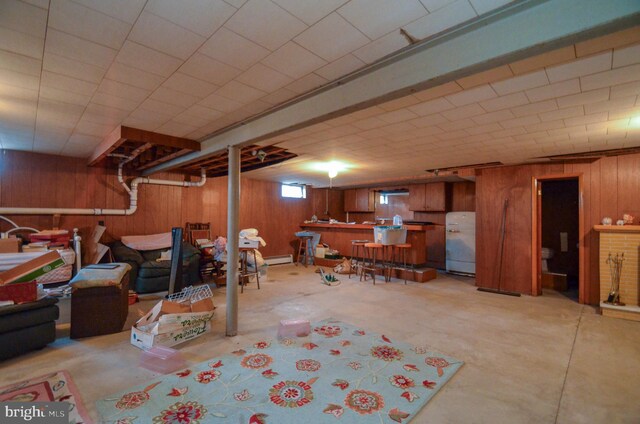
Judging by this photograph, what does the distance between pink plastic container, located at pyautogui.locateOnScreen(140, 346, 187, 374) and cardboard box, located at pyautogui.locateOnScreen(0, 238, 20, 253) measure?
3098mm

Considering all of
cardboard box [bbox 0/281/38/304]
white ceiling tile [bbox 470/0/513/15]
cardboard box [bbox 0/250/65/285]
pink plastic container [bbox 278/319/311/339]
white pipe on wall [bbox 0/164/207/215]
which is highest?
white ceiling tile [bbox 470/0/513/15]

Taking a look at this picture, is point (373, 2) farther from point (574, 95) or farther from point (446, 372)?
point (446, 372)

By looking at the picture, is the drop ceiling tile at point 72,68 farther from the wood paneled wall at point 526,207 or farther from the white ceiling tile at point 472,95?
the wood paneled wall at point 526,207

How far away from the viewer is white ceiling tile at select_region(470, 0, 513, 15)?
1.39 meters

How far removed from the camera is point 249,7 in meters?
A: 1.47

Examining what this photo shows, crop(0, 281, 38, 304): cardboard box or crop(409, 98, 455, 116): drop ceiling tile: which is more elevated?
crop(409, 98, 455, 116): drop ceiling tile

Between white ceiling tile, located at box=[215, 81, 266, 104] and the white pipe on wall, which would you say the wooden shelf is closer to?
white ceiling tile, located at box=[215, 81, 266, 104]

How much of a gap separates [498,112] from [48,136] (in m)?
5.41

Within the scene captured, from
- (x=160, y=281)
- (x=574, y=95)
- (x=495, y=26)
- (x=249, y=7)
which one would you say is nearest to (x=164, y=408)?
(x=249, y=7)

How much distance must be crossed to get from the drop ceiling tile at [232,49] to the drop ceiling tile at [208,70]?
63 millimetres

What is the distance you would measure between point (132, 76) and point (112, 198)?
4.19 metres

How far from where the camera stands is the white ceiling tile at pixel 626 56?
1.76 meters

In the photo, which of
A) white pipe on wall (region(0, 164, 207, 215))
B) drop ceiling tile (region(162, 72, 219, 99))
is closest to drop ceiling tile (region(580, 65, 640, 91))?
drop ceiling tile (region(162, 72, 219, 99))

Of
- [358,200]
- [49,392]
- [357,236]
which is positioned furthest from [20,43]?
[358,200]
